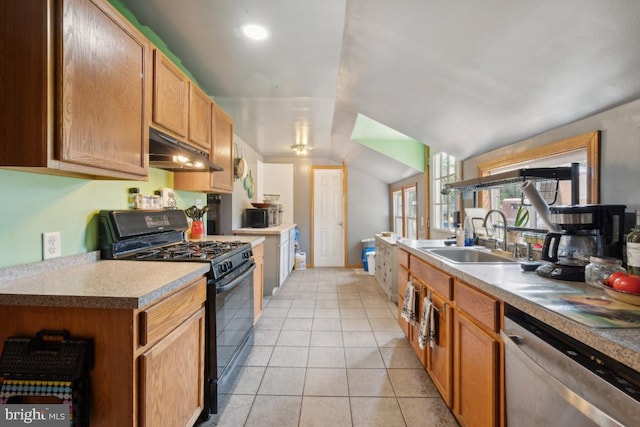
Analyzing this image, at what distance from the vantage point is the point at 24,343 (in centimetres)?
93

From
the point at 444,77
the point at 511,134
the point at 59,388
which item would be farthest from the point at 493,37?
the point at 59,388

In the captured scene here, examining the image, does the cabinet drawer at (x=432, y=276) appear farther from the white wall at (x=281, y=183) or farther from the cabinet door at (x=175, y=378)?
the white wall at (x=281, y=183)

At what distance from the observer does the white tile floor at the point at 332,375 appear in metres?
1.56

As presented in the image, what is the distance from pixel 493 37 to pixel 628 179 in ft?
2.90

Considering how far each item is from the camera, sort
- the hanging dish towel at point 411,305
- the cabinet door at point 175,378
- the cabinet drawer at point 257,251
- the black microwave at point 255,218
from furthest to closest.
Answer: the black microwave at point 255,218, the cabinet drawer at point 257,251, the hanging dish towel at point 411,305, the cabinet door at point 175,378

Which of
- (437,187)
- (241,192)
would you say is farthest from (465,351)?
(241,192)

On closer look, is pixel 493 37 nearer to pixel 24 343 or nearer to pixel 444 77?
pixel 444 77

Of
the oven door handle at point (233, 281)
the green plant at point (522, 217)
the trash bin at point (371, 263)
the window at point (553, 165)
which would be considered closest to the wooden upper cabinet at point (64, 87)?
the oven door handle at point (233, 281)

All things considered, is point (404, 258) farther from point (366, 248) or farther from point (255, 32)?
point (366, 248)

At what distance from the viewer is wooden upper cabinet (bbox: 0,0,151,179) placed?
96cm

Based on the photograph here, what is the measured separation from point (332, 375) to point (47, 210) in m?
1.92

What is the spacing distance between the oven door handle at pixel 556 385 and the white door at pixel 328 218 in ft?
15.1

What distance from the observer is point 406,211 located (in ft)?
16.0

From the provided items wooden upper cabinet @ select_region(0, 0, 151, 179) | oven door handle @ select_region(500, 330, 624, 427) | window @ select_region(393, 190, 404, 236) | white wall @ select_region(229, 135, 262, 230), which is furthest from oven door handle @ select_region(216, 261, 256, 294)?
window @ select_region(393, 190, 404, 236)
